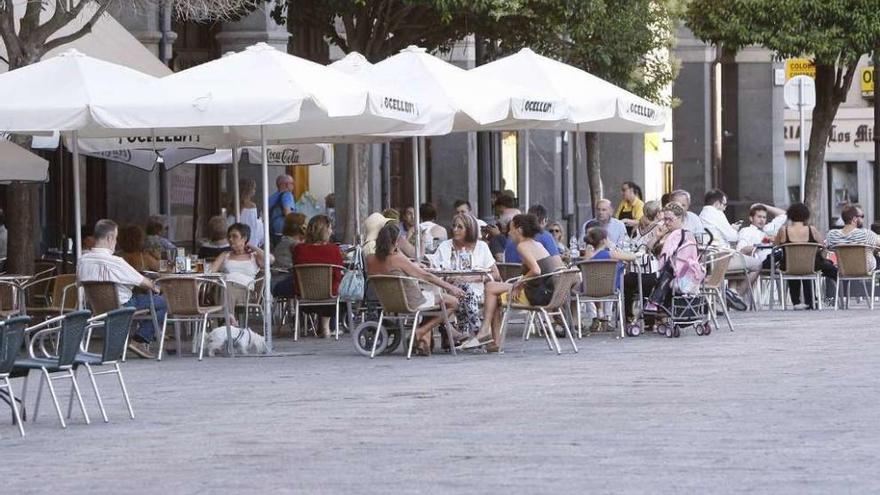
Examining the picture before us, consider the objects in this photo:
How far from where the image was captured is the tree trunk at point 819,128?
113 ft

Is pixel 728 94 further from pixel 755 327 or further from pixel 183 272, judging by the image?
pixel 183 272

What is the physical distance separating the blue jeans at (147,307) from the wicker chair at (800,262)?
8035 millimetres

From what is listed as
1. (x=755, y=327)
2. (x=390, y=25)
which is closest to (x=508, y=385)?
(x=755, y=327)

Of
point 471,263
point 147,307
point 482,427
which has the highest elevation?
point 471,263

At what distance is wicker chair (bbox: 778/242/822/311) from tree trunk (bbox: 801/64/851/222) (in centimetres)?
1061

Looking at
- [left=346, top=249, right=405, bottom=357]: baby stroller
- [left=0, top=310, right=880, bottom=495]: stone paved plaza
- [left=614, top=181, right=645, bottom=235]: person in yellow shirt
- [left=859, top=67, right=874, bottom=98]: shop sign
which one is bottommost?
[left=0, top=310, right=880, bottom=495]: stone paved plaza

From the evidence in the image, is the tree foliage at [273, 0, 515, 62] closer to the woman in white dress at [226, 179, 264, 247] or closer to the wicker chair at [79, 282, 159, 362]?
the woman in white dress at [226, 179, 264, 247]

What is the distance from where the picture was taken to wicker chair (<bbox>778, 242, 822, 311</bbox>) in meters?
23.4

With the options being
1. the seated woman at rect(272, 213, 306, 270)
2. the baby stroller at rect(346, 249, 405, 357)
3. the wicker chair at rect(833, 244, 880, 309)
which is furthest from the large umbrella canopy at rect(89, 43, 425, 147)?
the wicker chair at rect(833, 244, 880, 309)

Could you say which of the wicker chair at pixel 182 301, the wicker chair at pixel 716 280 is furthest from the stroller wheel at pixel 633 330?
the wicker chair at pixel 182 301

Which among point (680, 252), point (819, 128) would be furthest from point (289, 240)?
point (819, 128)

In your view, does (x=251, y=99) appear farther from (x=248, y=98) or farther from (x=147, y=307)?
(x=147, y=307)

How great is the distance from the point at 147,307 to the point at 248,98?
2257 millimetres

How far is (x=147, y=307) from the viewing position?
18125 millimetres
